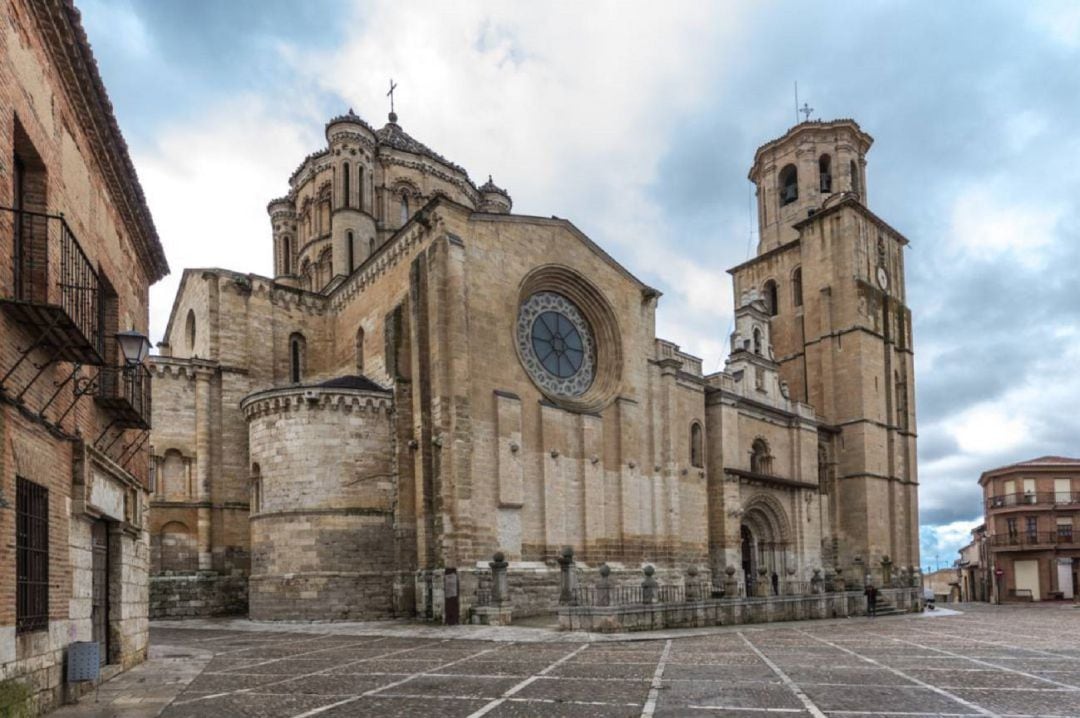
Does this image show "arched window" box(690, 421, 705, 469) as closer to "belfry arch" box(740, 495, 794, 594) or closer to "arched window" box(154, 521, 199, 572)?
"belfry arch" box(740, 495, 794, 594)

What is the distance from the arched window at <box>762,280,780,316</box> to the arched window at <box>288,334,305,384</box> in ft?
78.9

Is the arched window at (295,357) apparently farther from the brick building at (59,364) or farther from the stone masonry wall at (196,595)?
the brick building at (59,364)

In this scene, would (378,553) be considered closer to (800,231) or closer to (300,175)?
(300,175)

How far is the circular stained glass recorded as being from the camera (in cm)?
2847

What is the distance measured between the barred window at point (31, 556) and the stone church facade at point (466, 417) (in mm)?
14869

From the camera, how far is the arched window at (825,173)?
1752 inches

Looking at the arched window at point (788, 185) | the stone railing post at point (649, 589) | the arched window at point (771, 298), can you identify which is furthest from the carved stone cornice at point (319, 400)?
the arched window at point (788, 185)

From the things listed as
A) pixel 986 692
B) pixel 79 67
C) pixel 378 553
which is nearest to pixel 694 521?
pixel 378 553

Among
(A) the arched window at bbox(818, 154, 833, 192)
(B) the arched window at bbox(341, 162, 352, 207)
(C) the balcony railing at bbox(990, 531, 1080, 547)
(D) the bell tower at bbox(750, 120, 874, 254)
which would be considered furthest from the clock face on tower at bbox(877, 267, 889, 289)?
(B) the arched window at bbox(341, 162, 352, 207)

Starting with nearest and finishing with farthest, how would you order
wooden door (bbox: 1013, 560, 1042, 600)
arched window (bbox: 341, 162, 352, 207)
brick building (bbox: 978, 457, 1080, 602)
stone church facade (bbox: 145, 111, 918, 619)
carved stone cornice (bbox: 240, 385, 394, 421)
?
stone church facade (bbox: 145, 111, 918, 619) → carved stone cornice (bbox: 240, 385, 394, 421) → arched window (bbox: 341, 162, 352, 207) → brick building (bbox: 978, 457, 1080, 602) → wooden door (bbox: 1013, 560, 1042, 600)

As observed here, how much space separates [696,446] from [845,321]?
1240cm

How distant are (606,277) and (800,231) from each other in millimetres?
16427

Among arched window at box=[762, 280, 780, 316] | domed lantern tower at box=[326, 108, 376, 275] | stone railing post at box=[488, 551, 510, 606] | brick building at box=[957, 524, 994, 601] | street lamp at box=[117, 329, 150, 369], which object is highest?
domed lantern tower at box=[326, 108, 376, 275]

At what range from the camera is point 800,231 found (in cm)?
4341
